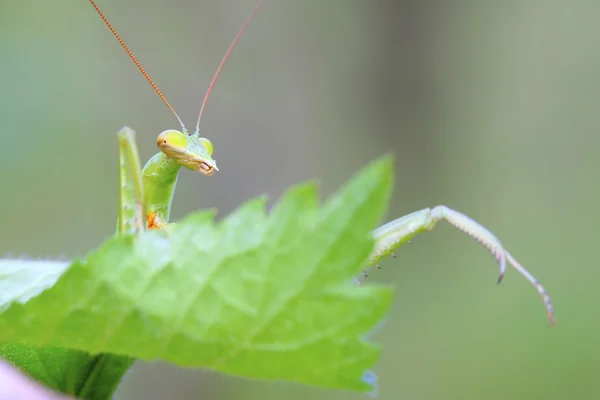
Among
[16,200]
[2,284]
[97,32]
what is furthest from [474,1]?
[2,284]

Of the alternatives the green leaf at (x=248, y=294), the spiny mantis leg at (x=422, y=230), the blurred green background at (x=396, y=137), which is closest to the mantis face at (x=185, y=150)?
the spiny mantis leg at (x=422, y=230)

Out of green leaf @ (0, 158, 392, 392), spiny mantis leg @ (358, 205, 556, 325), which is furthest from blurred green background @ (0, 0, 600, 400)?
green leaf @ (0, 158, 392, 392)

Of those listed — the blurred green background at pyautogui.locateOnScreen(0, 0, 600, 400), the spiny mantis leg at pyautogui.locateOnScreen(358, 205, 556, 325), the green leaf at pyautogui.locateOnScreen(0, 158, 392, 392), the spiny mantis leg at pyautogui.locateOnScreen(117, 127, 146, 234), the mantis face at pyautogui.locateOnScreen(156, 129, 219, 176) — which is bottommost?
the green leaf at pyautogui.locateOnScreen(0, 158, 392, 392)

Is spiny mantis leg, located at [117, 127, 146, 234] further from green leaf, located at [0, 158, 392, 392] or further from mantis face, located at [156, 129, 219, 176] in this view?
green leaf, located at [0, 158, 392, 392]

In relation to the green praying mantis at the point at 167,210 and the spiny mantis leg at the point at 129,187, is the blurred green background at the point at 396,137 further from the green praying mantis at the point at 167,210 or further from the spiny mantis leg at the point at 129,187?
the spiny mantis leg at the point at 129,187

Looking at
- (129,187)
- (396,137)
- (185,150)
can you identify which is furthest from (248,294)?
(396,137)

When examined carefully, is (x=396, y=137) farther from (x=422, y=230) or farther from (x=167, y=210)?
(x=422, y=230)
